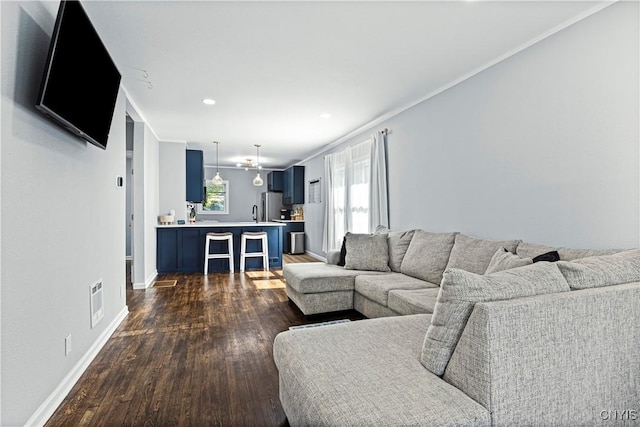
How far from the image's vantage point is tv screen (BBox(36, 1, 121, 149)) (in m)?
1.69

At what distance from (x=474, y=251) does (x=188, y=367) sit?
2485 millimetres

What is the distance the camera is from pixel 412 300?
2664 mm

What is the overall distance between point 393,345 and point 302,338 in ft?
1.50

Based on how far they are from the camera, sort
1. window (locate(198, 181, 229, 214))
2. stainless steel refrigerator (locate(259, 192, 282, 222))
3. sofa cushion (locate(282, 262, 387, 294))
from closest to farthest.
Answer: sofa cushion (locate(282, 262, 387, 294))
stainless steel refrigerator (locate(259, 192, 282, 222))
window (locate(198, 181, 229, 214))

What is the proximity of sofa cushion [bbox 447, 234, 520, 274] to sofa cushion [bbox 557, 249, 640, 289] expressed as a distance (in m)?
1.08

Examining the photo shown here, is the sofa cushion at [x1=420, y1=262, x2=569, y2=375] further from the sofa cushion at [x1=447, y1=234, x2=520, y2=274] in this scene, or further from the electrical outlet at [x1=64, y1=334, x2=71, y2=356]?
the electrical outlet at [x1=64, y1=334, x2=71, y2=356]

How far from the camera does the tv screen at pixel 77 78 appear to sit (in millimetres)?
1690

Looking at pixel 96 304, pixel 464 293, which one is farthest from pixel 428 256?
pixel 96 304

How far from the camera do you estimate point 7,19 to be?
5.09 feet

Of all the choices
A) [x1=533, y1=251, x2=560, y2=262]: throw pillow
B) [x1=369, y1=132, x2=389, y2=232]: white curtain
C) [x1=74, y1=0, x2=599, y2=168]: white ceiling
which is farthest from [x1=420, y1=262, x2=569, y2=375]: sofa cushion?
[x1=369, y1=132, x2=389, y2=232]: white curtain

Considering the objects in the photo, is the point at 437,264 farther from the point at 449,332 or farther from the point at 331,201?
the point at 331,201

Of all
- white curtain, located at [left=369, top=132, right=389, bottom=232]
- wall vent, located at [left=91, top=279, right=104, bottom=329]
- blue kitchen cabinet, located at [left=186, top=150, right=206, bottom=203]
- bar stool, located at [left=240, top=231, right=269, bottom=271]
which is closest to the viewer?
wall vent, located at [left=91, top=279, right=104, bottom=329]

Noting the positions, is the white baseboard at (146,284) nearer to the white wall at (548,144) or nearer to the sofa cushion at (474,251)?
the white wall at (548,144)

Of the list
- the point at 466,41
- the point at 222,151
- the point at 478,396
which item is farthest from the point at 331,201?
the point at 478,396
